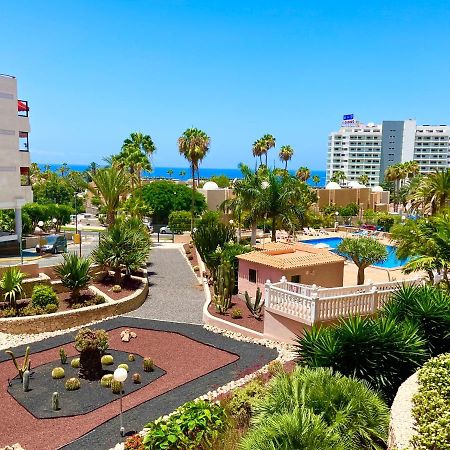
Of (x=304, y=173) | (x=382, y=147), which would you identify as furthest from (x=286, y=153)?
(x=382, y=147)

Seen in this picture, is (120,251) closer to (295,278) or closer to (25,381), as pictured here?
(295,278)

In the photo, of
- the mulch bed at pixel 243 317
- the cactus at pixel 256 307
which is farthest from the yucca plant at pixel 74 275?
the cactus at pixel 256 307

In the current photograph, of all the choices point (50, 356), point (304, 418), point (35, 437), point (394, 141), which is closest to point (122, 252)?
point (50, 356)

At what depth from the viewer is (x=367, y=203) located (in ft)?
236

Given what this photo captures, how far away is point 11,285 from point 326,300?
47.2 feet

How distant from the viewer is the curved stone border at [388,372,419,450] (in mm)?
7406

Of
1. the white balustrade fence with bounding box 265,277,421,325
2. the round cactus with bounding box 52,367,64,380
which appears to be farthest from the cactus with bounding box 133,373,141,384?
the white balustrade fence with bounding box 265,277,421,325

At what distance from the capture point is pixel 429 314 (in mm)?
13328

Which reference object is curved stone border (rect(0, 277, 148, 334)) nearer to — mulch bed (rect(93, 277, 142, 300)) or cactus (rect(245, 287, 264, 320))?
mulch bed (rect(93, 277, 142, 300))

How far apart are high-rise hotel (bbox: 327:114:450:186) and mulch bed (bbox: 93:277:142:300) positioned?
157 meters

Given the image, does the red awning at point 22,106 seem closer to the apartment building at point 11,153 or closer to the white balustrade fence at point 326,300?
the apartment building at point 11,153

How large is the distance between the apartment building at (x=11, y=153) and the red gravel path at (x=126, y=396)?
20.0 m

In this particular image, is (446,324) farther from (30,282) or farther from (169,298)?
(30,282)

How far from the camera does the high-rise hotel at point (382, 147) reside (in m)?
176
